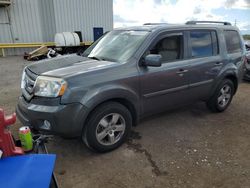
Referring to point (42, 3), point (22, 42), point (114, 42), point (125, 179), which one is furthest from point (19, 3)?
point (125, 179)

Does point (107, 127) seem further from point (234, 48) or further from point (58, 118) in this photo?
point (234, 48)

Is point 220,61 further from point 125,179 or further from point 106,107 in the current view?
point 125,179

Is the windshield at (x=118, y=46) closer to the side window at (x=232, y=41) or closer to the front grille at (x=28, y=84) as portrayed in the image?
the front grille at (x=28, y=84)

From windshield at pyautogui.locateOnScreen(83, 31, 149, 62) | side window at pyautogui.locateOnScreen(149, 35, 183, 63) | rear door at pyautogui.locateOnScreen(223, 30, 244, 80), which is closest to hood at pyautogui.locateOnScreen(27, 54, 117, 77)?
windshield at pyautogui.locateOnScreen(83, 31, 149, 62)

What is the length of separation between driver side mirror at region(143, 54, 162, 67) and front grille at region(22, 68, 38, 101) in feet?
5.09

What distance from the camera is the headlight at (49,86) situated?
259 centimetres

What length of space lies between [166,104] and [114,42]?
1.38 m

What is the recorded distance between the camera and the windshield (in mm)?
3293

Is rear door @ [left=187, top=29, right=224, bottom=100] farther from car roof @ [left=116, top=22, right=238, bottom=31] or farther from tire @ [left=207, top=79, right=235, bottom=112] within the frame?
tire @ [left=207, top=79, right=235, bottom=112]

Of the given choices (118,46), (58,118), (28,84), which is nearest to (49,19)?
(118,46)

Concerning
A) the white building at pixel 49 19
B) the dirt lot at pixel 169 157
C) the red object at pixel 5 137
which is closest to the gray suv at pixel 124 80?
the dirt lot at pixel 169 157

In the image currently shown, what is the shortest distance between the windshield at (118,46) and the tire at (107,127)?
770 mm

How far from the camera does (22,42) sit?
47.6 ft

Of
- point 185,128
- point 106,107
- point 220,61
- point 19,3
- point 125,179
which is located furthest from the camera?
point 19,3
